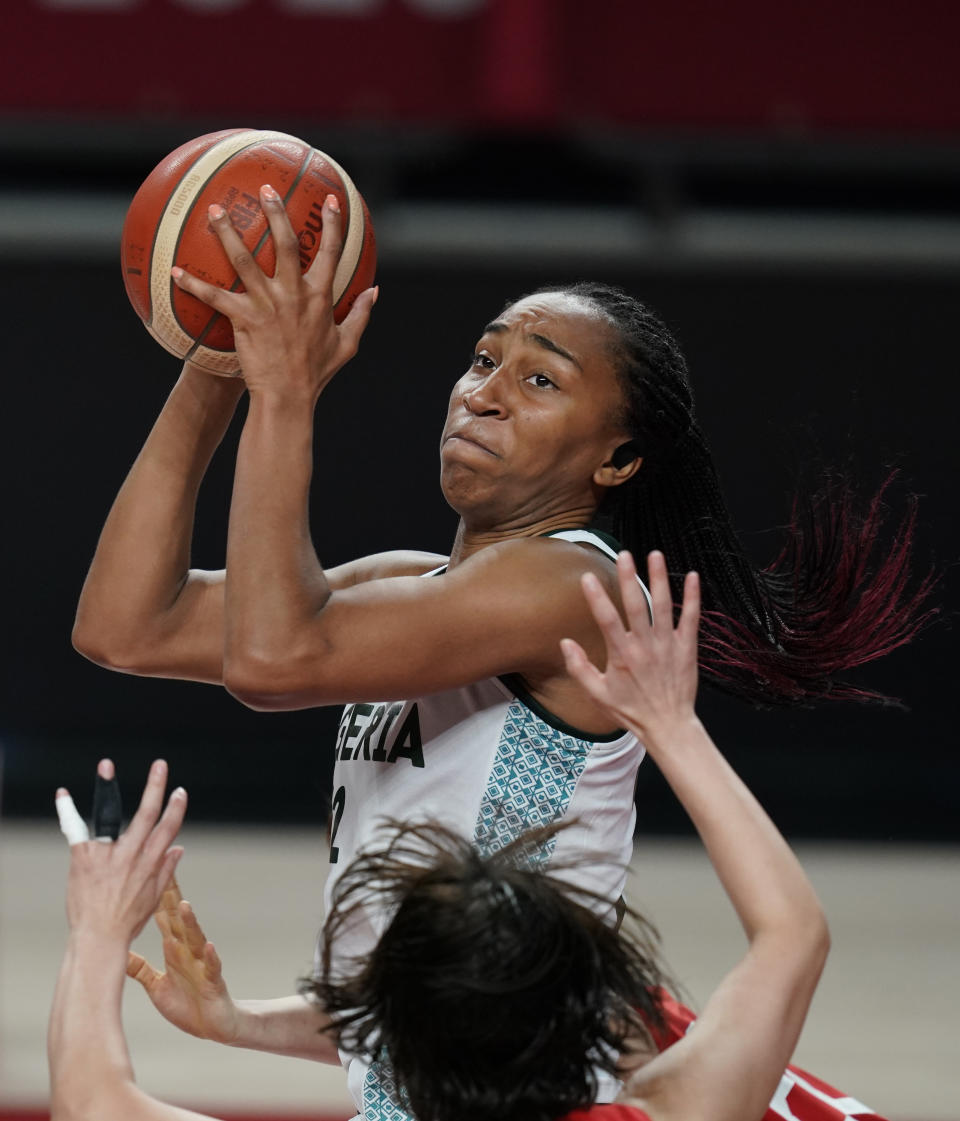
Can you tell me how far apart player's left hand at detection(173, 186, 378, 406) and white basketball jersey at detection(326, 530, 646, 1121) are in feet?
1.30

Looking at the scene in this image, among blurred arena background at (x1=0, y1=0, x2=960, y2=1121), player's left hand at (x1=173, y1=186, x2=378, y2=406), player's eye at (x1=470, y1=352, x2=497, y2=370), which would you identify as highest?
player's left hand at (x1=173, y1=186, x2=378, y2=406)

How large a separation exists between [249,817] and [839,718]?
120 inches

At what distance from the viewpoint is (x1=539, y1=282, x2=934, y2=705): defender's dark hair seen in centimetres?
228

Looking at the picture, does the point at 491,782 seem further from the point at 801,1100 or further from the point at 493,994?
the point at 493,994

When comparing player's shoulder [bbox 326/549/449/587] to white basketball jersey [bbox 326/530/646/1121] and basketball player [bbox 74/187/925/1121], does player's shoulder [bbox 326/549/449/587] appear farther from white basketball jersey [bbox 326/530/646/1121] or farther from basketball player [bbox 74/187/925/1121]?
white basketball jersey [bbox 326/530/646/1121]

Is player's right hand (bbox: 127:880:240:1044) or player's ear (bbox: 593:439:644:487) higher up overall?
player's ear (bbox: 593:439:644:487)

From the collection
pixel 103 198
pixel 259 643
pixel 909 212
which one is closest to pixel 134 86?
pixel 103 198

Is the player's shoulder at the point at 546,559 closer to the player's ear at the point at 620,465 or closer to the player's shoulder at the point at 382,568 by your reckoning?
the player's ear at the point at 620,465

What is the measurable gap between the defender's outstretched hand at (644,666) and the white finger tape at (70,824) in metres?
0.44

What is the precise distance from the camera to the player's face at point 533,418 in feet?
6.96

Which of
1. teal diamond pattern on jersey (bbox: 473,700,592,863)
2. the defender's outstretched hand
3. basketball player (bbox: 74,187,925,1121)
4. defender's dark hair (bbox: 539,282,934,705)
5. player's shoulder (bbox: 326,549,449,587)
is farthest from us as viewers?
player's shoulder (bbox: 326,549,449,587)

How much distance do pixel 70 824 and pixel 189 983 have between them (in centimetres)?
82

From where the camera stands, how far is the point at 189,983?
7.20ft

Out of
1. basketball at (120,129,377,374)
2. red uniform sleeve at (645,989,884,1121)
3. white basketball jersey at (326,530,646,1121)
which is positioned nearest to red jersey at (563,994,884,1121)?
red uniform sleeve at (645,989,884,1121)
